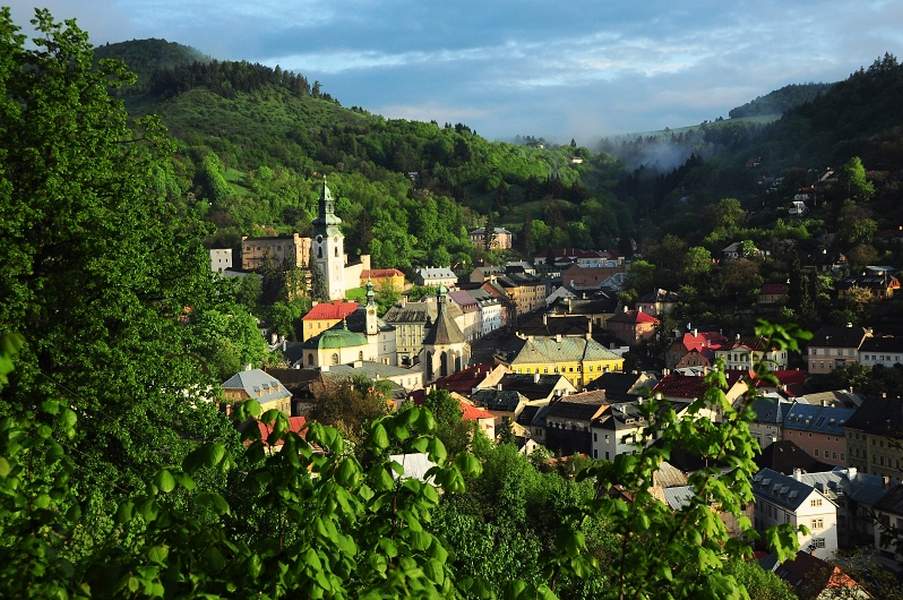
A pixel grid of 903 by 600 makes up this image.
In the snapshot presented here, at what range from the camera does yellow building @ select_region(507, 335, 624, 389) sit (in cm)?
6128

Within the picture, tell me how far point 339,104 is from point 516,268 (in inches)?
3698

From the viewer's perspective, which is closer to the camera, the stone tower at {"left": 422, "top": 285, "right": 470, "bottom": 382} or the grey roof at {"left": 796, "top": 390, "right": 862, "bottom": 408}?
the grey roof at {"left": 796, "top": 390, "right": 862, "bottom": 408}

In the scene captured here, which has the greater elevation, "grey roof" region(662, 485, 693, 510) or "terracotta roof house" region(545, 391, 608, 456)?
"grey roof" region(662, 485, 693, 510)

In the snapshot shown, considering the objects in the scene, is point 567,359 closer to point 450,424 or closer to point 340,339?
point 340,339

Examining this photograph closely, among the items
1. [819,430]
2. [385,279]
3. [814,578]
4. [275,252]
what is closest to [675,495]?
[814,578]

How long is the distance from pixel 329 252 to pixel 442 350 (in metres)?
21.3

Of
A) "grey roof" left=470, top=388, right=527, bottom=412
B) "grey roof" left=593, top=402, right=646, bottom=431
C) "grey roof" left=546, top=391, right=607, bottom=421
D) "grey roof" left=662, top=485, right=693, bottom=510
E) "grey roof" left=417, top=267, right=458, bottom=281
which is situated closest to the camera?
"grey roof" left=662, top=485, right=693, bottom=510

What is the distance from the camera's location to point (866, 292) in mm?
63375

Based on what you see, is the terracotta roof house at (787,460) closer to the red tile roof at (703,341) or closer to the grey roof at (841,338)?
the grey roof at (841,338)

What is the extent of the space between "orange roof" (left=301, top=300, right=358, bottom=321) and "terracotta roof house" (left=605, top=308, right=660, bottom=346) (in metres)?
18.2

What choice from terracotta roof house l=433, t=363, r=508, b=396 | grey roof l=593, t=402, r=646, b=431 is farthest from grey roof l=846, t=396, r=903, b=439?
terracotta roof house l=433, t=363, r=508, b=396

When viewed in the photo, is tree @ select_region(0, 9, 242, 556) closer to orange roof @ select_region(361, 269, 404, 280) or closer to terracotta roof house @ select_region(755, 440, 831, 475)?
terracotta roof house @ select_region(755, 440, 831, 475)

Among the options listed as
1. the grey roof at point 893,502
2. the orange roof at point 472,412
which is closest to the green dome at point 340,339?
the orange roof at point 472,412

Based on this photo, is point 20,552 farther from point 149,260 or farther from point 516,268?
point 516,268
